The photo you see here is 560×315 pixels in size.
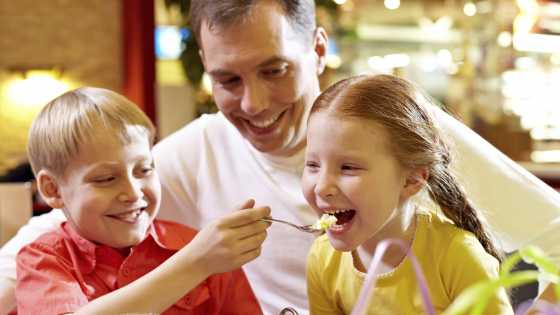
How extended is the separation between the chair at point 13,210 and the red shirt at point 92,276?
88cm

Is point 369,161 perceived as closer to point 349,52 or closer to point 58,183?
point 58,183

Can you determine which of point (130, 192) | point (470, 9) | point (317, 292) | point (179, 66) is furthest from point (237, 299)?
point (470, 9)

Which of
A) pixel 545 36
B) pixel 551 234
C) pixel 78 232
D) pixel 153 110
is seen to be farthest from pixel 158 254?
pixel 545 36

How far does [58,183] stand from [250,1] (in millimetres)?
506

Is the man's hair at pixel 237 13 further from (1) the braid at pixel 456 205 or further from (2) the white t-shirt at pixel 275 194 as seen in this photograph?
(1) the braid at pixel 456 205

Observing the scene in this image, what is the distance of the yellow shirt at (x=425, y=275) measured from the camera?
1275 mm

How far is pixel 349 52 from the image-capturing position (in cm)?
755

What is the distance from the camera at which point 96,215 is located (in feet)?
4.65

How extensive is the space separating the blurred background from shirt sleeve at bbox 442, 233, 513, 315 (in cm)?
519

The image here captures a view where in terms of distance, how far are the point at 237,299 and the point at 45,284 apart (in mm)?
348

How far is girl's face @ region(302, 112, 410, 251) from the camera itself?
118cm

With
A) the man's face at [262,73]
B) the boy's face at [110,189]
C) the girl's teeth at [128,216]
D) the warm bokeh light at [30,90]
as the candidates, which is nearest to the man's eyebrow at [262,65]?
the man's face at [262,73]

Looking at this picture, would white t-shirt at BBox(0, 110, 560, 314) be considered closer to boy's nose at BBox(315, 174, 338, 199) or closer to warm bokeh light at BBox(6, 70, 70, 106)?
boy's nose at BBox(315, 174, 338, 199)

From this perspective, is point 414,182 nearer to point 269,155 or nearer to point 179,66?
point 269,155
